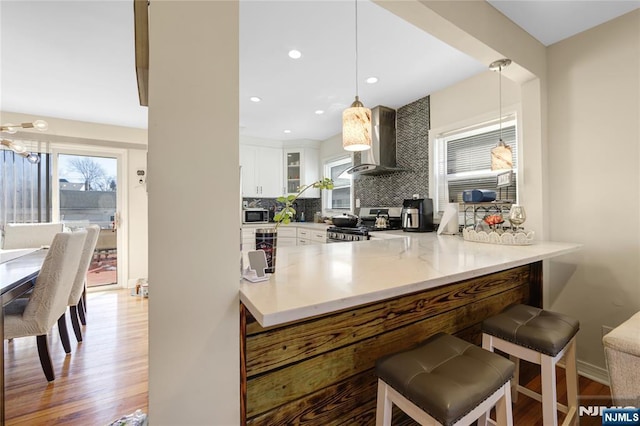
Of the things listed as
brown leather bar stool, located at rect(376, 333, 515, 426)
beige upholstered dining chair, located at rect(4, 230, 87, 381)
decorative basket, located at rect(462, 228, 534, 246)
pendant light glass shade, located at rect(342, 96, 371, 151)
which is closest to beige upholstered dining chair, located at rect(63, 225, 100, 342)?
beige upholstered dining chair, located at rect(4, 230, 87, 381)

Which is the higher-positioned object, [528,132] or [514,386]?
[528,132]

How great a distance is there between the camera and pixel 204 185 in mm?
768

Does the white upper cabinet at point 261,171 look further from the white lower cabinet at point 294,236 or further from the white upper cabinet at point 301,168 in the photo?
the white lower cabinet at point 294,236

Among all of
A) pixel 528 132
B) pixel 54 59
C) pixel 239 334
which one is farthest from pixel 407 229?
pixel 54 59

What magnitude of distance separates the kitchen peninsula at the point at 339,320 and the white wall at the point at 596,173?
0.74 metres

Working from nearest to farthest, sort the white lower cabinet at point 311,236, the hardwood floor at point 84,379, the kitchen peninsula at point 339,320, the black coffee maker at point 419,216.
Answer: the kitchen peninsula at point 339,320 → the hardwood floor at point 84,379 → the black coffee maker at point 419,216 → the white lower cabinet at point 311,236

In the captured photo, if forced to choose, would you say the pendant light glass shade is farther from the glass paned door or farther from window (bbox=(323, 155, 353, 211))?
the glass paned door

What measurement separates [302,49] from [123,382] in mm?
2849

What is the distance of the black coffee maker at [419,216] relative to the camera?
2.86 m

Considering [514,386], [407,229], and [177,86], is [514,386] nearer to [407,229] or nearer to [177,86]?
[407,229]

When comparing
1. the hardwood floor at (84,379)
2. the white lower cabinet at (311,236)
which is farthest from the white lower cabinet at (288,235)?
the hardwood floor at (84,379)

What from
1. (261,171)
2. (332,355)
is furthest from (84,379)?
(261,171)

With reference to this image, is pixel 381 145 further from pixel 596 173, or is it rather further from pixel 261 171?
pixel 261 171

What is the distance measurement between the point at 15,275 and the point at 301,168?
387 centimetres
